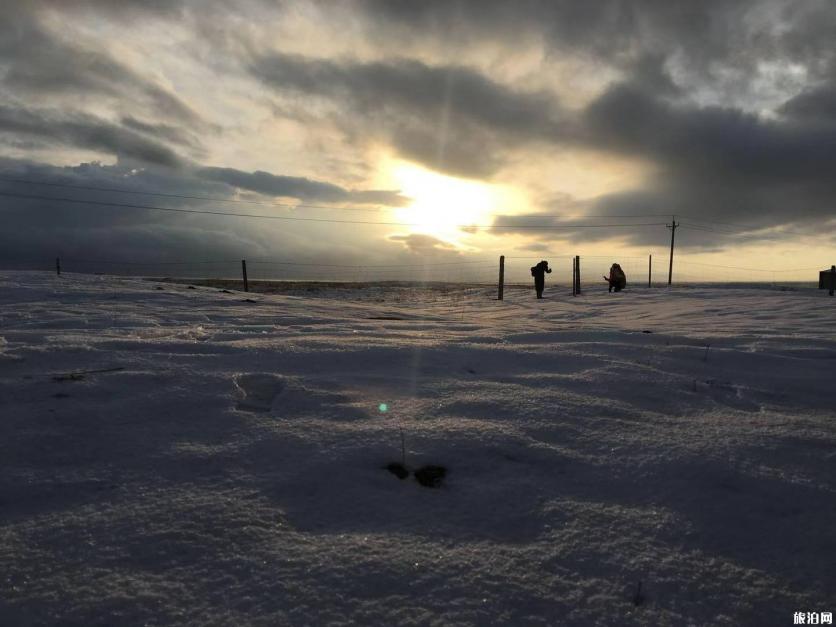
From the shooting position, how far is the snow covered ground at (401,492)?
1284mm

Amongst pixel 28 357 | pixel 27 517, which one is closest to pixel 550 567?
pixel 27 517

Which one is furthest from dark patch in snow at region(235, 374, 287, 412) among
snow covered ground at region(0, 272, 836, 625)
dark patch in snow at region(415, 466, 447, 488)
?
dark patch in snow at region(415, 466, 447, 488)

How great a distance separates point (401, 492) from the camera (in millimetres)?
1784

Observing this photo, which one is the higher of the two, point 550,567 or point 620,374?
point 620,374

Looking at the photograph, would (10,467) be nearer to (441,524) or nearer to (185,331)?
(441,524)

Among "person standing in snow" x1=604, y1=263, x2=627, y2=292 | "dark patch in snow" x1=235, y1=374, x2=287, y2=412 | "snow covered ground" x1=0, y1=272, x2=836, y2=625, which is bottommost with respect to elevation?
"snow covered ground" x1=0, y1=272, x2=836, y2=625

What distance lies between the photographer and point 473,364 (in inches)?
143

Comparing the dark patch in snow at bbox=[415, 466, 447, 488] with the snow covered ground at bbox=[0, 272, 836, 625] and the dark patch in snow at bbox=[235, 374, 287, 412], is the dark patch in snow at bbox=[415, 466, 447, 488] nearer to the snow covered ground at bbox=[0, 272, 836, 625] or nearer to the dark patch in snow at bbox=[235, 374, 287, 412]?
the snow covered ground at bbox=[0, 272, 836, 625]

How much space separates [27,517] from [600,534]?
183 centimetres

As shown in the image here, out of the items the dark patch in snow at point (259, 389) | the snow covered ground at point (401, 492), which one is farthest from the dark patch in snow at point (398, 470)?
the dark patch in snow at point (259, 389)

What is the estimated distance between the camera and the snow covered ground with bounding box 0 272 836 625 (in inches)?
50.6

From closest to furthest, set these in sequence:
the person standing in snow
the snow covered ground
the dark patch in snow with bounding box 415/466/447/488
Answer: the snow covered ground
the dark patch in snow with bounding box 415/466/447/488
the person standing in snow

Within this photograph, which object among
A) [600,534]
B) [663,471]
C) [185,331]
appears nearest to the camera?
[600,534]

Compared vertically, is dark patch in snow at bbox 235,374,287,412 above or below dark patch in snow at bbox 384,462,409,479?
above
